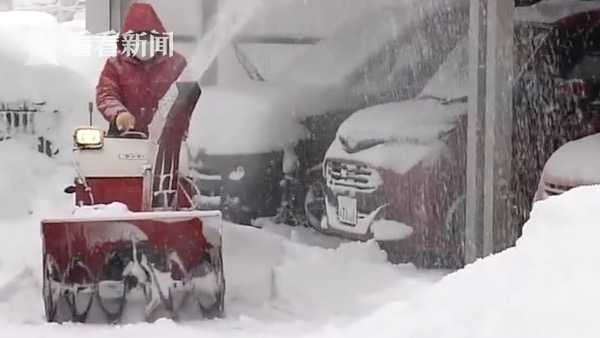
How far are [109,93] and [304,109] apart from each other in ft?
10.2

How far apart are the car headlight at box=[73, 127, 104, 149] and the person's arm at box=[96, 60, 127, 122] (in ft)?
1.32

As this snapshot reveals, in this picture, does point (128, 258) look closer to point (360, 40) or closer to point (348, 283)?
point (348, 283)

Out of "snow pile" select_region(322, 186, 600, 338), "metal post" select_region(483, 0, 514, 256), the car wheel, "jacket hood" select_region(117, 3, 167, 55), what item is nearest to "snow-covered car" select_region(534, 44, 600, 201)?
"metal post" select_region(483, 0, 514, 256)

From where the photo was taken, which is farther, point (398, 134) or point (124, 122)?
point (398, 134)

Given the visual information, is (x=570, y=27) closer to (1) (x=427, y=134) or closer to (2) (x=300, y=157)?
(1) (x=427, y=134)

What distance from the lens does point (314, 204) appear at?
9.94 m

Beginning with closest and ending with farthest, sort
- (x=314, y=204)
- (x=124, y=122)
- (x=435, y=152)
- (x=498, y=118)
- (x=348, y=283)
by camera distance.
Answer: (x=124, y=122)
(x=498, y=118)
(x=348, y=283)
(x=435, y=152)
(x=314, y=204)

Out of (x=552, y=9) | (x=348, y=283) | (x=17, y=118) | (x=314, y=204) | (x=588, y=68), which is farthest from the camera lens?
(x=17, y=118)

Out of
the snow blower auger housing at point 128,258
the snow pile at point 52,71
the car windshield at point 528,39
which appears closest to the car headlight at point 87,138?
the snow blower auger housing at point 128,258

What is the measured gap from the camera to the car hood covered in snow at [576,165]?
6898 millimetres

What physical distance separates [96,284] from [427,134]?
293 cm

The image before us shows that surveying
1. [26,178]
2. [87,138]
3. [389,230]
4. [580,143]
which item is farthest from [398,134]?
[26,178]

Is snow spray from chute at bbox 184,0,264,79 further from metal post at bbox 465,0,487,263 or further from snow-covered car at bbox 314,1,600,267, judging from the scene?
metal post at bbox 465,0,487,263

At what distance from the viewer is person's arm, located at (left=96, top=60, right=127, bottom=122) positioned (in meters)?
7.44
